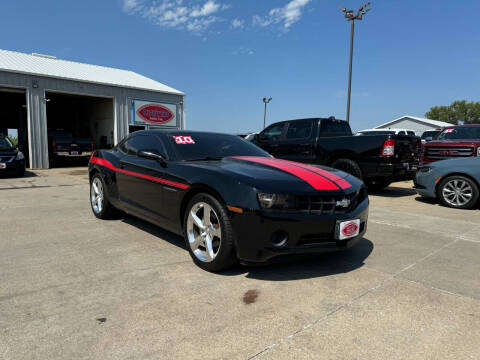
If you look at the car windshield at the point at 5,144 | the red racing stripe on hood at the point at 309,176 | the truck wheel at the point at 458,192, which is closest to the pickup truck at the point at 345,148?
the truck wheel at the point at 458,192

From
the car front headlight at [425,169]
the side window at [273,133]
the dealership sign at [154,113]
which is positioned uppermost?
the dealership sign at [154,113]

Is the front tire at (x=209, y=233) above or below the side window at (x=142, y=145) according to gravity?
below

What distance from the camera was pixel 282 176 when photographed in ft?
9.68

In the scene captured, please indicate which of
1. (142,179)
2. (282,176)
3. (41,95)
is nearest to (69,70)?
(41,95)

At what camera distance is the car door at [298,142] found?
821 cm

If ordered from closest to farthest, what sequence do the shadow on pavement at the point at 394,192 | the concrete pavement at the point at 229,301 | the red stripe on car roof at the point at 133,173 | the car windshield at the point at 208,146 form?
the concrete pavement at the point at 229,301
the red stripe on car roof at the point at 133,173
the car windshield at the point at 208,146
the shadow on pavement at the point at 394,192

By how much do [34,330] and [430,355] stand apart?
221 cm

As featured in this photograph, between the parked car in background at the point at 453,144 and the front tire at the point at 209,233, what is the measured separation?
7.30 meters

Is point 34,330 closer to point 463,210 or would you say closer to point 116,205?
point 116,205

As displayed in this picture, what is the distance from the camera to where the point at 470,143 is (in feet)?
25.8

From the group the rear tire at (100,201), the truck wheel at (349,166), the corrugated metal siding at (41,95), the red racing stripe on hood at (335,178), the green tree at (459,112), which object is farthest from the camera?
the green tree at (459,112)

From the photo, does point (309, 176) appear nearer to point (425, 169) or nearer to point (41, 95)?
point (425, 169)

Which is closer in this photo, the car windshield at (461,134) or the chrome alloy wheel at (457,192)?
the chrome alloy wheel at (457,192)

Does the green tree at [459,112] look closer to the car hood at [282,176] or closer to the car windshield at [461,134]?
the car windshield at [461,134]
